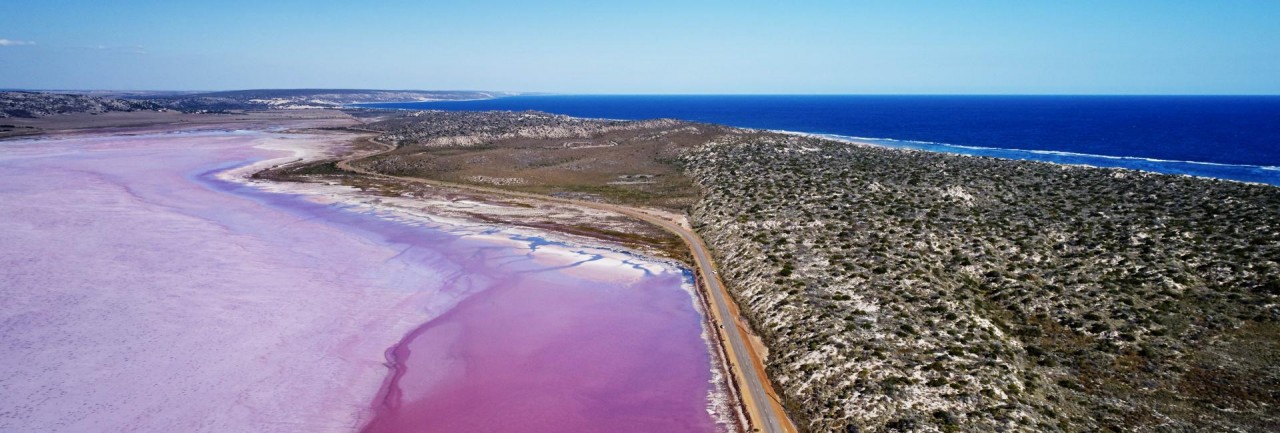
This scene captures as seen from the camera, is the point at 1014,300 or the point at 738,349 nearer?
the point at 738,349

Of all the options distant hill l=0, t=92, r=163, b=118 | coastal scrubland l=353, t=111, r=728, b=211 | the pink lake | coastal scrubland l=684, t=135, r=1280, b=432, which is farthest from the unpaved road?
distant hill l=0, t=92, r=163, b=118

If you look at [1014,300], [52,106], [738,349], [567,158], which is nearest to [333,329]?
[738,349]

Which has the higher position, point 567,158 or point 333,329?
point 567,158

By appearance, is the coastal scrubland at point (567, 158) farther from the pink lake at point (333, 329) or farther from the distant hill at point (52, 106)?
the distant hill at point (52, 106)

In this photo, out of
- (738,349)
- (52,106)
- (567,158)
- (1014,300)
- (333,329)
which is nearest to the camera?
(738,349)

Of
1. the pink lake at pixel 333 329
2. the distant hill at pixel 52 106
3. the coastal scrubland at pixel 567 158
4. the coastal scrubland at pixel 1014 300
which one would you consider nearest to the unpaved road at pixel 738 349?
the coastal scrubland at pixel 1014 300

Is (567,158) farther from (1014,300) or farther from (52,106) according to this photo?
(52,106)

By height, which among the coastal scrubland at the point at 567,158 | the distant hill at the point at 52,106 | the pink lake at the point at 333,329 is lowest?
the pink lake at the point at 333,329

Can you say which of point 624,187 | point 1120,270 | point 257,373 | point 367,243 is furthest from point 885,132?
point 257,373

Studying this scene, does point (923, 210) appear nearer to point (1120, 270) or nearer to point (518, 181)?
point (1120, 270)
